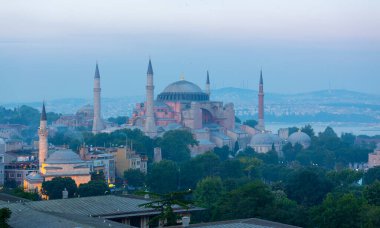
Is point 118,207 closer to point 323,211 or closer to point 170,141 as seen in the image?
point 323,211

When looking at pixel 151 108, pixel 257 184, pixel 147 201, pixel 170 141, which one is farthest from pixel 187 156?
pixel 147 201

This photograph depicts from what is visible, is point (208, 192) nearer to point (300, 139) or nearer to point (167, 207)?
Result: point (167, 207)

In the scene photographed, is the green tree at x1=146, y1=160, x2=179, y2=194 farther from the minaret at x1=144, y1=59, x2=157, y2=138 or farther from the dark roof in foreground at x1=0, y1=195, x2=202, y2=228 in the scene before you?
the dark roof in foreground at x1=0, y1=195, x2=202, y2=228

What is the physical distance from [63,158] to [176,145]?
20.5 meters

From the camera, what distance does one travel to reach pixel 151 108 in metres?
87.1

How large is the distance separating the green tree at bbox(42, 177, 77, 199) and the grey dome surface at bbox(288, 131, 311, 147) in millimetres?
42783

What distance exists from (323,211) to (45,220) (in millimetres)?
14321

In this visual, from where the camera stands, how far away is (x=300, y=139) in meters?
92.7

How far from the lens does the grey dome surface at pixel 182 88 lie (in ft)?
313

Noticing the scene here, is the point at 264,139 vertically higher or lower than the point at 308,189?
higher

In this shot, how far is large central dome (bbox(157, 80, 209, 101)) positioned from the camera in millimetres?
94569

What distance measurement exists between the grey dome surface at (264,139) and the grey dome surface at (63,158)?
30.8m

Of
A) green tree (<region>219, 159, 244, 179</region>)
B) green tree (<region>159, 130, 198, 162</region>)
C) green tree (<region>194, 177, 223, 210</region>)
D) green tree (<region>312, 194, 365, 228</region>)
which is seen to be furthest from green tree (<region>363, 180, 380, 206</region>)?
green tree (<region>159, 130, 198, 162</region>)

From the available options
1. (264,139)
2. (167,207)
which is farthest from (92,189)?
(264,139)
